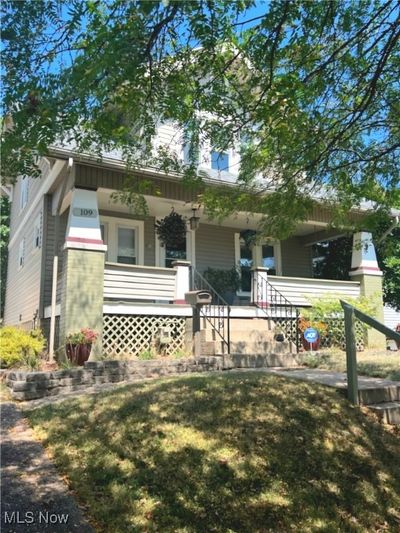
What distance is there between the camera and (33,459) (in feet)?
13.7

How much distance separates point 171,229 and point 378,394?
7864 mm

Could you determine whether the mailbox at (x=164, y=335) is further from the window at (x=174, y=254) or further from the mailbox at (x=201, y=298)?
the window at (x=174, y=254)

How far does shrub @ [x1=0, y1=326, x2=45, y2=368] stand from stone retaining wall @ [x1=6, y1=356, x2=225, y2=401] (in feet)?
3.07

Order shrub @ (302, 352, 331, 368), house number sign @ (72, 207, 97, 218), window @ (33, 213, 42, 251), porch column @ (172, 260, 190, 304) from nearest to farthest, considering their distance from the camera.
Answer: shrub @ (302, 352, 331, 368) < house number sign @ (72, 207, 97, 218) < porch column @ (172, 260, 190, 304) < window @ (33, 213, 42, 251)

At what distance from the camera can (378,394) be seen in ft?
18.5

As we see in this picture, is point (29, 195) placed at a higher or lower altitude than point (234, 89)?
higher

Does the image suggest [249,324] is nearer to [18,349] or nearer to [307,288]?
[307,288]

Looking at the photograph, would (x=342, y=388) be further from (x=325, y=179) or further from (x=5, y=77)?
(x=5, y=77)

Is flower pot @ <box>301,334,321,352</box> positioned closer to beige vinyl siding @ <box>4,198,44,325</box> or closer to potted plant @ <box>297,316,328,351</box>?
potted plant @ <box>297,316,328,351</box>

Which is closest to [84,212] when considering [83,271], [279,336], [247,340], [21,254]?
[83,271]

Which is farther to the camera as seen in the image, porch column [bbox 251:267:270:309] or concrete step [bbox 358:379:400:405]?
porch column [bbox 251:267:270:309]

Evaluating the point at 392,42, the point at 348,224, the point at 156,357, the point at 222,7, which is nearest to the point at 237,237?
the point at 156,357

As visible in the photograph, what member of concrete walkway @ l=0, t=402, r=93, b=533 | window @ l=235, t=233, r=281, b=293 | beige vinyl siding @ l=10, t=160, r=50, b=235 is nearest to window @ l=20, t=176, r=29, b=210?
beige vinyl siding @ l=10, t=160, r=50, b=235

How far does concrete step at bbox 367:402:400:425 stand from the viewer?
17.1 feet
